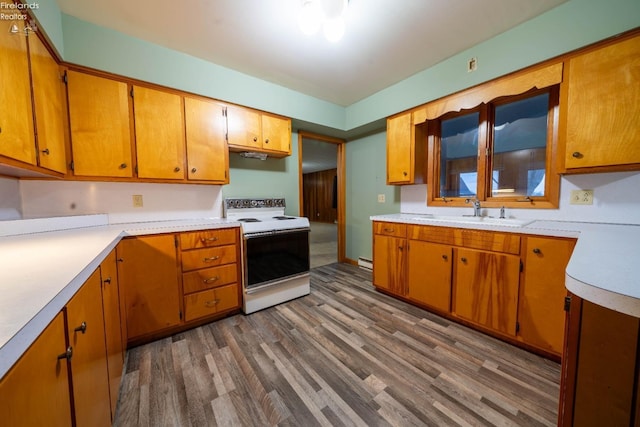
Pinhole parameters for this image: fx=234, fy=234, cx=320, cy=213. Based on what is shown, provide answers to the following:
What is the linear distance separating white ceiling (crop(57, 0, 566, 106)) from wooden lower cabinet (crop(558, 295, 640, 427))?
1.93 m

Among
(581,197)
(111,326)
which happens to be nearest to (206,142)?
(111,326)

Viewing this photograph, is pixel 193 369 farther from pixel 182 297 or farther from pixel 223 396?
pixel 182 297

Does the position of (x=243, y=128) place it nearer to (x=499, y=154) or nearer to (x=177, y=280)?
(x=177, y=280)

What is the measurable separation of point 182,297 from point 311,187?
8.41 m

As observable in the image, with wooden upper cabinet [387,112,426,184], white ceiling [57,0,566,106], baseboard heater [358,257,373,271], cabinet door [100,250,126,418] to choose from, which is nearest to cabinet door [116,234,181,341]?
cabinet door [100,250,126,418]

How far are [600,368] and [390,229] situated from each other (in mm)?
1839

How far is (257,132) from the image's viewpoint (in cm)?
250

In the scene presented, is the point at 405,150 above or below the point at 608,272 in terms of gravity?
above

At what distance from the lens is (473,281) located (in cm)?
187

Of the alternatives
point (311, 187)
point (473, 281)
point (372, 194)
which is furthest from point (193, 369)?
point (311, 187)

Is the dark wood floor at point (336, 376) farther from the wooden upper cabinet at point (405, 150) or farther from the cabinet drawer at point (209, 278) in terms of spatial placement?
the wooden upper cabinet at point (405, 150)

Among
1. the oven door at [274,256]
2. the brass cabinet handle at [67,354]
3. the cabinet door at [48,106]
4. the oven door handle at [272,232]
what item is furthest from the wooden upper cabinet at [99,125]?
the brass cabinet handle at [67,354]

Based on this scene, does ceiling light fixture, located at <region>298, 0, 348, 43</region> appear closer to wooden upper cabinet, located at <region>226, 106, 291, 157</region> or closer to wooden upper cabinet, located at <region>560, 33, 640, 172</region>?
wooden upper cabinet, located at <region>226, 106, 291, 157</region>

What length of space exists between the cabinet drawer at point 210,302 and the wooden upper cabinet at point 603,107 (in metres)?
2.79
